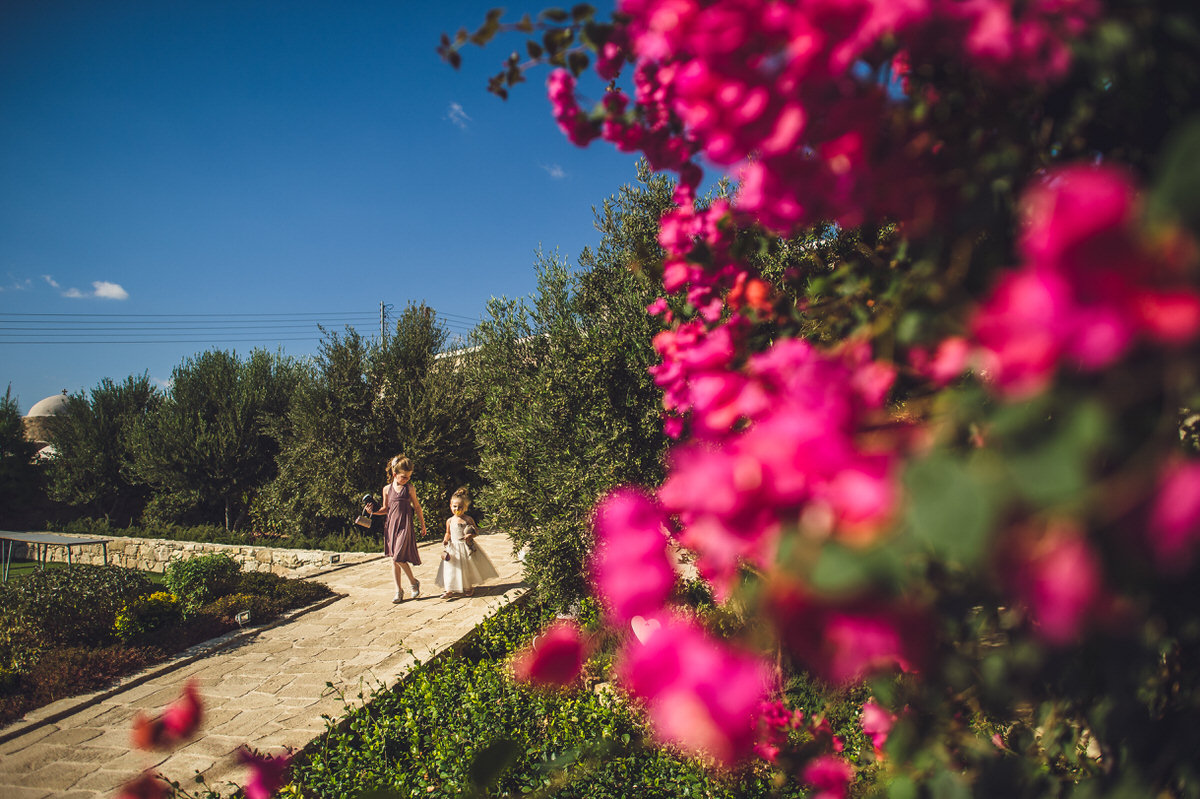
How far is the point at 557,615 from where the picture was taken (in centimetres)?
587

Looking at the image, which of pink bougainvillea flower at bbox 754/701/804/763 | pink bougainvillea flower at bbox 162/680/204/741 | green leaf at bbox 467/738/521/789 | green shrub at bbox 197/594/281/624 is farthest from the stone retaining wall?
green leaf at bbox 467/738/521/789

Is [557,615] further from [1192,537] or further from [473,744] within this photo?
[1192,537]

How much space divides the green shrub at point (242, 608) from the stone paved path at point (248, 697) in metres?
0.42

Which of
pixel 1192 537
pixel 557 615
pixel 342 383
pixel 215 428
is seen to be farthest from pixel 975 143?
pixel 215 428

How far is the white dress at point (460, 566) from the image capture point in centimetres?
711

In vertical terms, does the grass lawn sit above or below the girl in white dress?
below

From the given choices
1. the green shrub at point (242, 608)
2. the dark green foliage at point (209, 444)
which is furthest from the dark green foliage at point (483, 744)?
the dark green foliage at point (209, 444)

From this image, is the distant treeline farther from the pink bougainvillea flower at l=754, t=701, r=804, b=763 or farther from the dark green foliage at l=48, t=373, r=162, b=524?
the pink bougainvillea flower at l=754, t=701, r=804, b=763

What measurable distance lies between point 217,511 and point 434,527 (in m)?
7.61

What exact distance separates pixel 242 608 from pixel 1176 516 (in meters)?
8.73

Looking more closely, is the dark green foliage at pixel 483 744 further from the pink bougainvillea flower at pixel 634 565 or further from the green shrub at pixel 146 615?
the green shrub at pixel 146 615

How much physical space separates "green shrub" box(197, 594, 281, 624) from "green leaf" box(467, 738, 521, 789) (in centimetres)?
750

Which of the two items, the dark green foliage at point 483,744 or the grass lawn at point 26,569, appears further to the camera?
the grass lawn at point 26,569

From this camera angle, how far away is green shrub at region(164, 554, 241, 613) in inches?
300
